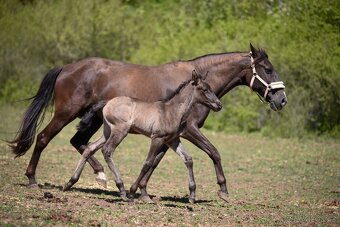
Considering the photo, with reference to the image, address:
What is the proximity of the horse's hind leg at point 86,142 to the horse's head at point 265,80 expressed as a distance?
285 centimetres

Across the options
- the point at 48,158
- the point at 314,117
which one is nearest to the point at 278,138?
the point at 314,117

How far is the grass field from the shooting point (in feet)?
32.0

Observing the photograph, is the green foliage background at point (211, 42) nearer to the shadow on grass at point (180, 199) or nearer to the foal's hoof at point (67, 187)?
the shadow on grass at point (180, 199)

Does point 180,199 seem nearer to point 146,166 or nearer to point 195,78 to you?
point 146,166

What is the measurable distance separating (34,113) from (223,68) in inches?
136

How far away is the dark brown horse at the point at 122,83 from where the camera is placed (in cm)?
1240

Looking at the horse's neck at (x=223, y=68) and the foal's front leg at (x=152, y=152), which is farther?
the horse's neck at (x=223, y=68)

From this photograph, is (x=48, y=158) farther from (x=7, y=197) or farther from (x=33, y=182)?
(x=7, y=197)

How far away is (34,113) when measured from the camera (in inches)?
504

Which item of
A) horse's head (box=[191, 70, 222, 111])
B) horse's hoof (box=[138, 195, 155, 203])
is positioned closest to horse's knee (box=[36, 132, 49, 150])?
horse's hoof (box=[138, 195, 155, 203])

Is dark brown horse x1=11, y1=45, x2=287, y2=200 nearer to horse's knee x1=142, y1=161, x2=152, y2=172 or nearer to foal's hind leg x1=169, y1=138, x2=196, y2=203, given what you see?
foal's hind leg x1=169, y1=138, x2=196, y2=203

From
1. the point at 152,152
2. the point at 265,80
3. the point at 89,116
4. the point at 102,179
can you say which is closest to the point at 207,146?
the point at 152,152

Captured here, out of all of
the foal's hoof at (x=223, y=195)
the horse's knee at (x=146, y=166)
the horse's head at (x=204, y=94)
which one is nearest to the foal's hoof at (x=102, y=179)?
the horse's knee at (x=146, y=166)

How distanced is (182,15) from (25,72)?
8.58m
